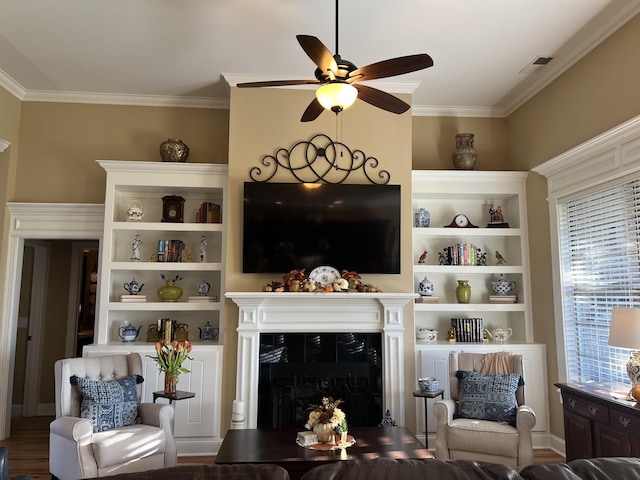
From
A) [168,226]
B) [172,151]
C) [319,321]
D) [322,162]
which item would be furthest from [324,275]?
[172,151]

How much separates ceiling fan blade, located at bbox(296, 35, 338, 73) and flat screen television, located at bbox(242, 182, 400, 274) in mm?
1861

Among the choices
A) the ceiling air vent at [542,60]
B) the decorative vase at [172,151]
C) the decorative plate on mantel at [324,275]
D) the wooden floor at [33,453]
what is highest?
the ceiling air vent at [542,60]

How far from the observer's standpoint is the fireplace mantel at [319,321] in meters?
4.29

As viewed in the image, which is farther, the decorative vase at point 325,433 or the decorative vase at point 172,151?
the decorative vase at point 172,151

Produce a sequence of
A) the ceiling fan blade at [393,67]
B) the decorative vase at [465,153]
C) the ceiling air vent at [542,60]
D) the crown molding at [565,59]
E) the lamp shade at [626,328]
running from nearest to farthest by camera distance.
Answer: the ceiling fan blade at [393,67] → the lamp shade at [626,328] → the crown molding at [565,59] → the ceiling air vent at [542,60] → the decorative vase at [465,153]

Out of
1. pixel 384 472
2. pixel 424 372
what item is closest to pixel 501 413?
pixel 424 372

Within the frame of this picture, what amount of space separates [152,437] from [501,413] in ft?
8.57

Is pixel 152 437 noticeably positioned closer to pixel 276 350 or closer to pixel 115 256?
pixel 276 350

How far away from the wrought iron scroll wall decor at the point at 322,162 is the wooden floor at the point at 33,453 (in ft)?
9.14

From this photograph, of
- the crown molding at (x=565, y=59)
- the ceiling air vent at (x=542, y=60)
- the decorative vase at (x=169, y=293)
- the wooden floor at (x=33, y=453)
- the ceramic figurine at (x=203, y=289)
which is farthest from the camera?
the ceramic figurine at (x=203, y=289)

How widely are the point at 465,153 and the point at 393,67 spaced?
2.67 meters

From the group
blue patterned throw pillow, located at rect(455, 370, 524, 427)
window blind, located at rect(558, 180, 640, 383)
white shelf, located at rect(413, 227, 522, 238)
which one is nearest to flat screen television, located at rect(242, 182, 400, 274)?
white shelf, located at rect(413, 227, 522, 238)

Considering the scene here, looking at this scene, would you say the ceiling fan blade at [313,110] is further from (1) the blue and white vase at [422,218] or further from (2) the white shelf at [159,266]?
(1) the blue and white vase at [422,218]

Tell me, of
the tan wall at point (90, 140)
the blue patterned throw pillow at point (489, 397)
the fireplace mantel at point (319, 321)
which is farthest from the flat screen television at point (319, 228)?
the blue patterned throw pillow at point (489, 397)
